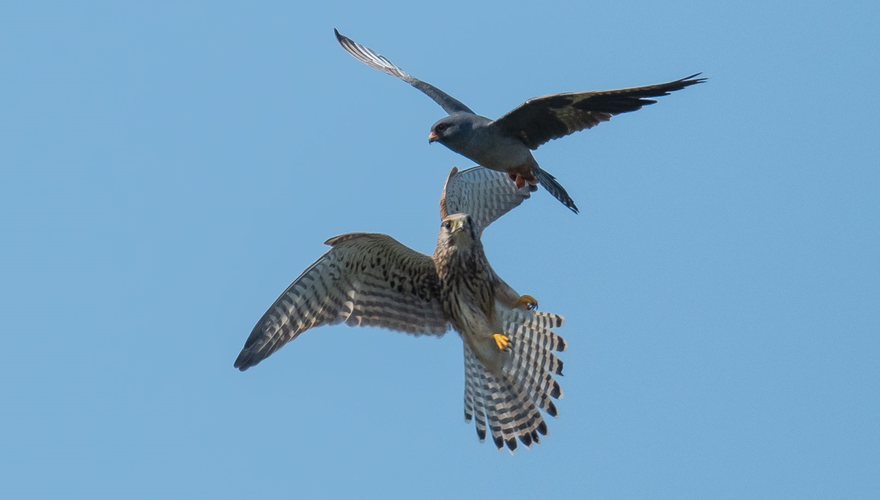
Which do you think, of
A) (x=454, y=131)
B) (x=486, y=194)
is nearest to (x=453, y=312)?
(x=454, y=131)

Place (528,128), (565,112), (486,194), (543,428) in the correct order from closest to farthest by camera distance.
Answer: (565,112) → (528,128) → (543,428) → (486,194)

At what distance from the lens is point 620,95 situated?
28.2 ft

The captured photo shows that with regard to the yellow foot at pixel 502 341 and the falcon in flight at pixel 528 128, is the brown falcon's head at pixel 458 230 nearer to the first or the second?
the falcon in flight at pixel 528 128

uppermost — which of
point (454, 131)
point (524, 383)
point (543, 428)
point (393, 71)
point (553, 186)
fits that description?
point (393, 71)

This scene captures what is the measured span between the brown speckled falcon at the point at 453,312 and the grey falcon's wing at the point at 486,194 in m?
0.12

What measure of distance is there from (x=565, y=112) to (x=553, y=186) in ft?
2.49

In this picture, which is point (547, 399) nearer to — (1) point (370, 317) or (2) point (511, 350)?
(2) point (511, 350)

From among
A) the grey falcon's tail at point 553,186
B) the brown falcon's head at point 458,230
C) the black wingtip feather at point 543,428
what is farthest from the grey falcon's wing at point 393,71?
the black wingtip feather at point 543,428

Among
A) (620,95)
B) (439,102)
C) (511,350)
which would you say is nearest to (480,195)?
(439,102)

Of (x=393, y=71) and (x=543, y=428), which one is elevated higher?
(x=393, y=71)

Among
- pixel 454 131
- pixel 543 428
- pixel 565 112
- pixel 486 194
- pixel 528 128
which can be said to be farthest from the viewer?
pixel 486 194

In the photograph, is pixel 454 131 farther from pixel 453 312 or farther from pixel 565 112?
pixel 453 312

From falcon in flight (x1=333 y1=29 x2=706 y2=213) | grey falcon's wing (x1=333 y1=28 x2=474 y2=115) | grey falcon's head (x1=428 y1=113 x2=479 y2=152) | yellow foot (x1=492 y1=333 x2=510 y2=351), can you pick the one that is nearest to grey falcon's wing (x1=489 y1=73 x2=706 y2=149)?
falcon in flight (x1=333 y1=29 x2=706 y2=213)

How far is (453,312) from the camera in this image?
31.7 feet
